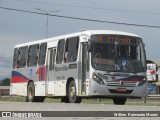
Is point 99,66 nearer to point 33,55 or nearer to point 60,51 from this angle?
point 60,51

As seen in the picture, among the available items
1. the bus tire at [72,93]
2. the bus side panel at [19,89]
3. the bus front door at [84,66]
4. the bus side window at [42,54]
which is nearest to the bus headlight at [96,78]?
the bus front door at [84,66]

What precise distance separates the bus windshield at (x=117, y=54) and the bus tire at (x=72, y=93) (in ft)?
5.76

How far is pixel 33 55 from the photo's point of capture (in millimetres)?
29625

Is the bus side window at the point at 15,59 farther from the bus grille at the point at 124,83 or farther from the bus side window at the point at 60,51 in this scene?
the bus grille at the point at 124,83

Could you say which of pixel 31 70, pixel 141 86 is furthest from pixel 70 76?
pixel 31 70

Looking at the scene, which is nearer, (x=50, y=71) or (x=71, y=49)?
(x=71, y=49)

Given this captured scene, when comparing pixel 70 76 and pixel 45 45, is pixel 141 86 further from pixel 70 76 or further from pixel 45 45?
pixel 45 45

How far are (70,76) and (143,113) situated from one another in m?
12.4

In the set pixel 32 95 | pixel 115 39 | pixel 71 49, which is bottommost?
pixel 32 95

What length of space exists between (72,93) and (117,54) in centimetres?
272

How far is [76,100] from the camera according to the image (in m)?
24.2

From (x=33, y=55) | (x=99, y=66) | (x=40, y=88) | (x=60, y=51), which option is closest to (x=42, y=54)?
(x=33, y=55)

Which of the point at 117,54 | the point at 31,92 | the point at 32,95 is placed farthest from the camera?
the point at 31,92

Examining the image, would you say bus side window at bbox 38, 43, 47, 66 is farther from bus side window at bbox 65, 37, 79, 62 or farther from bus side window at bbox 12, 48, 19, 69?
bus side window at bbox 12, 48, 19, 69
